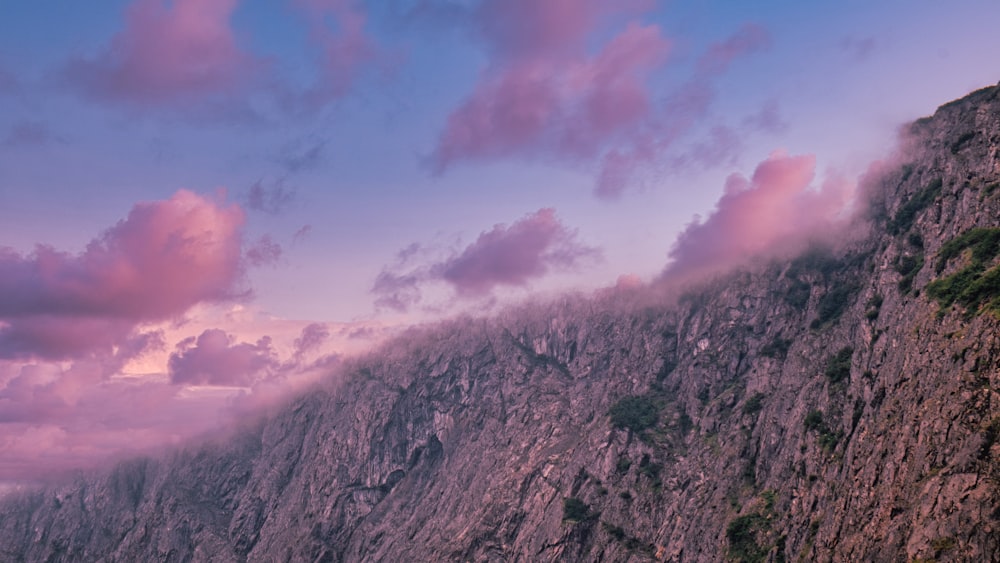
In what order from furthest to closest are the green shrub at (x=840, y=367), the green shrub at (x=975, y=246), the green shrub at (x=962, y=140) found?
1. the green shrub at (x=840, y=367)
2. the green shrub at (x=962, y=140)
3. the green shrub at (x=975, y=246)

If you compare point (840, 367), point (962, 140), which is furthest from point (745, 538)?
point (962, 140)

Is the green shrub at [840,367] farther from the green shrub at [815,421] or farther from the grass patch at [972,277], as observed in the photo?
the grass patch at [972,277]

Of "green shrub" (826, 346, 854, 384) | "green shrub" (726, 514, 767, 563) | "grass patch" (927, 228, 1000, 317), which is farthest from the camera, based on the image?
"green shrub" (826, 346, 854, 384)

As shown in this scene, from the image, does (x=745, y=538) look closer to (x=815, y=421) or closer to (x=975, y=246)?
(x=815, y=421)

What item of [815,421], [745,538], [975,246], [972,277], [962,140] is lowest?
[745,538]

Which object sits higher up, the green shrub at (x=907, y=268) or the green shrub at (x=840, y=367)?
the green shrub at (x=907, y=268)

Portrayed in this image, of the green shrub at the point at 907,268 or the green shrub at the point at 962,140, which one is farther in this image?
the green shrub at the point at 962,140

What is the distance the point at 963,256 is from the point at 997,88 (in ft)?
229

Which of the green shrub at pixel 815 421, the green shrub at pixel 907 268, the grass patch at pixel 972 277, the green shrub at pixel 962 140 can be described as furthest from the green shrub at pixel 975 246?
the green shrub at pixel 815 421

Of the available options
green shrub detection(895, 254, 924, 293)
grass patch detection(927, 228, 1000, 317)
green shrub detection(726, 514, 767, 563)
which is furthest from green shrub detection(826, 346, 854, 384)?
grass patch detection(927, 228, 1000, 317)

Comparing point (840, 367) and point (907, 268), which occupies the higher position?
point (907, 268)

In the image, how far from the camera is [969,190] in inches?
6344

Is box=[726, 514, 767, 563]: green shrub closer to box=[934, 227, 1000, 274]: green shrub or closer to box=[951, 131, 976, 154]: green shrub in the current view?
box=[934, 227, 1000, 274]: green shrub

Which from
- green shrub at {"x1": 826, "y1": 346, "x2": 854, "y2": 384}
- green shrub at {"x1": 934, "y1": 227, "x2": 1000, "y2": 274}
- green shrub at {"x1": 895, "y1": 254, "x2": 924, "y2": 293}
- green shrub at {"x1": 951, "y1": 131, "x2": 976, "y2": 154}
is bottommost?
green shrub at {"x1": 826, "y1": 346, "x2": 854, "y2": 384}
